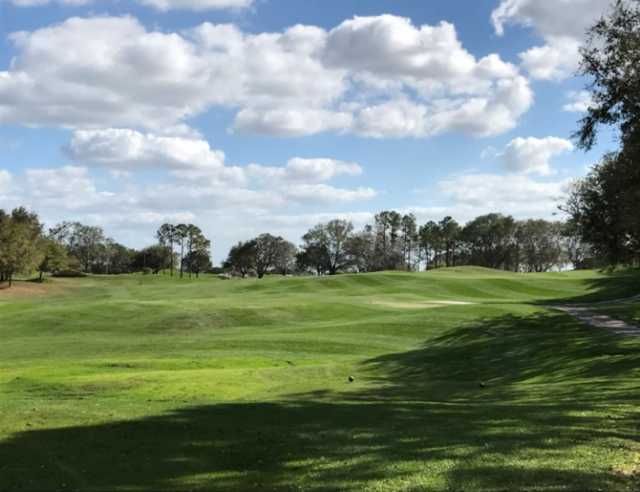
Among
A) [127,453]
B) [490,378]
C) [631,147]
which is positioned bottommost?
[490,378]

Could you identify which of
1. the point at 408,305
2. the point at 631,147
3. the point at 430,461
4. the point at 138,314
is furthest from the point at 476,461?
the point at 408,305

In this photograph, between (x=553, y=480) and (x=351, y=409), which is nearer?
(x=553, y=480)

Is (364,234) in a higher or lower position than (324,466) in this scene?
higher

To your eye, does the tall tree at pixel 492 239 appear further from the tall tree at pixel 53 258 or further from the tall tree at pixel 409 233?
the tall tree at pixel 53 258

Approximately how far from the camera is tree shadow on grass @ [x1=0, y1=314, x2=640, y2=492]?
7.60 m

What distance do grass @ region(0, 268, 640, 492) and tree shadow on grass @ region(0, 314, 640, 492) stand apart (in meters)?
0.04

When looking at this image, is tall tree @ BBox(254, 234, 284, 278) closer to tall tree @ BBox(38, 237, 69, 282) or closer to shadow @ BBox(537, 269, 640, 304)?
tall tree @ BBox(38, 237, 69, 282)

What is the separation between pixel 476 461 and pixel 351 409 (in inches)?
183

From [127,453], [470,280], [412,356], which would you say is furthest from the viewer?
[470,280]

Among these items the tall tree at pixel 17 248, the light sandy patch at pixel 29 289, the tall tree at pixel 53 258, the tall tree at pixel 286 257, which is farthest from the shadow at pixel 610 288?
the tall tree at pixel 286 257

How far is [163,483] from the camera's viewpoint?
25.0 ft

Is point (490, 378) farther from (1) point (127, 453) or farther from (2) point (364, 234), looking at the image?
(2) point (364, 234)

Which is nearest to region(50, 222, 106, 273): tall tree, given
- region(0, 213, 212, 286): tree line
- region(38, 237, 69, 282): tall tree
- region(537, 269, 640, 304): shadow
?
region(0, 213, 212, 286): tree line

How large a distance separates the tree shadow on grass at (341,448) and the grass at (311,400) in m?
0.04
